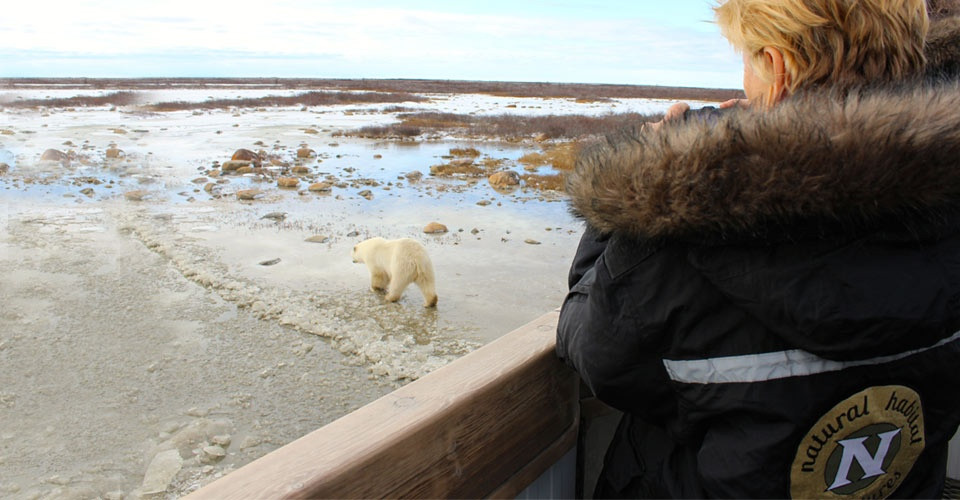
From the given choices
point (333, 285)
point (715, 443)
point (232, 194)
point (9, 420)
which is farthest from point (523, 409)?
point (232, 194)

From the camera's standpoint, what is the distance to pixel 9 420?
13.9ft

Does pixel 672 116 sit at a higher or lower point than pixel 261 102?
higher

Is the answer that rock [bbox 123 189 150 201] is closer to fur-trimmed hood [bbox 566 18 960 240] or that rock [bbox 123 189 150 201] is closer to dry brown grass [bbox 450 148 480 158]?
dry brown grass [bbox 450 148 480 158]

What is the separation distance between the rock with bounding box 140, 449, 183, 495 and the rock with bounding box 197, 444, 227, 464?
12 cm

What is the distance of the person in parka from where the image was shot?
906mm

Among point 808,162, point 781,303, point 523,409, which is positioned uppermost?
point 808,162

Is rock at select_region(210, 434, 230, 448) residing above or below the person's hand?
below

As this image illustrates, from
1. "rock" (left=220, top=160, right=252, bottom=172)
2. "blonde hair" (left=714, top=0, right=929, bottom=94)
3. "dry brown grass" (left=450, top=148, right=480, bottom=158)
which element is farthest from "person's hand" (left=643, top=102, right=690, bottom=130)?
"dry brown grass" (left=450, top=148, right=480, bottom=158)

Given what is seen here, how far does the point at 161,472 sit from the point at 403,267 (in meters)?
3.12

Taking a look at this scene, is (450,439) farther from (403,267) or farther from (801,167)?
(403,267)

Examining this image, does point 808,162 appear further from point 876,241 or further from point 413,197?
point 413,197

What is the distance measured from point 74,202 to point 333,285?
22.9ft

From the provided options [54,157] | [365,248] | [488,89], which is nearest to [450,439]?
[365,248]

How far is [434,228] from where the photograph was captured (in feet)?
32.1
